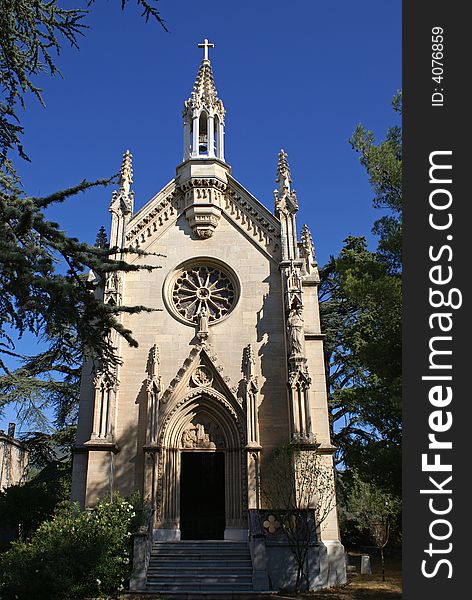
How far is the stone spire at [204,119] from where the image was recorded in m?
24.0

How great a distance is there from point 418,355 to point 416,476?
1407 mm

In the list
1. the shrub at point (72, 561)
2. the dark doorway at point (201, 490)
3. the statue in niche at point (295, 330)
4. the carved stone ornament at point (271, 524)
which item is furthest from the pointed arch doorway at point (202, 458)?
the shrub at point (72, 561)

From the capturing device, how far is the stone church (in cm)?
1775

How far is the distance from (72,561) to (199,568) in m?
3.88

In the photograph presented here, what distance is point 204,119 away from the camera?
25266 millimetres

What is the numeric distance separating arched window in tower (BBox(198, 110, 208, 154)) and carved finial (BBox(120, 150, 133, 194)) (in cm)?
323

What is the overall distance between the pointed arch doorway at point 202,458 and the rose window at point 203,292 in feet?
10.3

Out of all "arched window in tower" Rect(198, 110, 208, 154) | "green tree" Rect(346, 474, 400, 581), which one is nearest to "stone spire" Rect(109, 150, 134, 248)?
"arched window in tower" Rect(198, 110, 208, 154)

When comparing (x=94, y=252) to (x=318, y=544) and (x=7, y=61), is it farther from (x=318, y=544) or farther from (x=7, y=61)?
(x=318, y=544)

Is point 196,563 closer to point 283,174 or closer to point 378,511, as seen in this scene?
point 378,511

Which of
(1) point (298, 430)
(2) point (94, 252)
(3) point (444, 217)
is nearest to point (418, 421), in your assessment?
(3) point (444, 217)

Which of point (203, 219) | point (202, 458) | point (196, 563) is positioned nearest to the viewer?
point (196, 563)

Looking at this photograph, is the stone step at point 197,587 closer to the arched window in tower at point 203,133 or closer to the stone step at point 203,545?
the stone step at point 203,545

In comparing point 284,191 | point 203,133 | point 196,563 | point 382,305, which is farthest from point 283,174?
point 196,563
